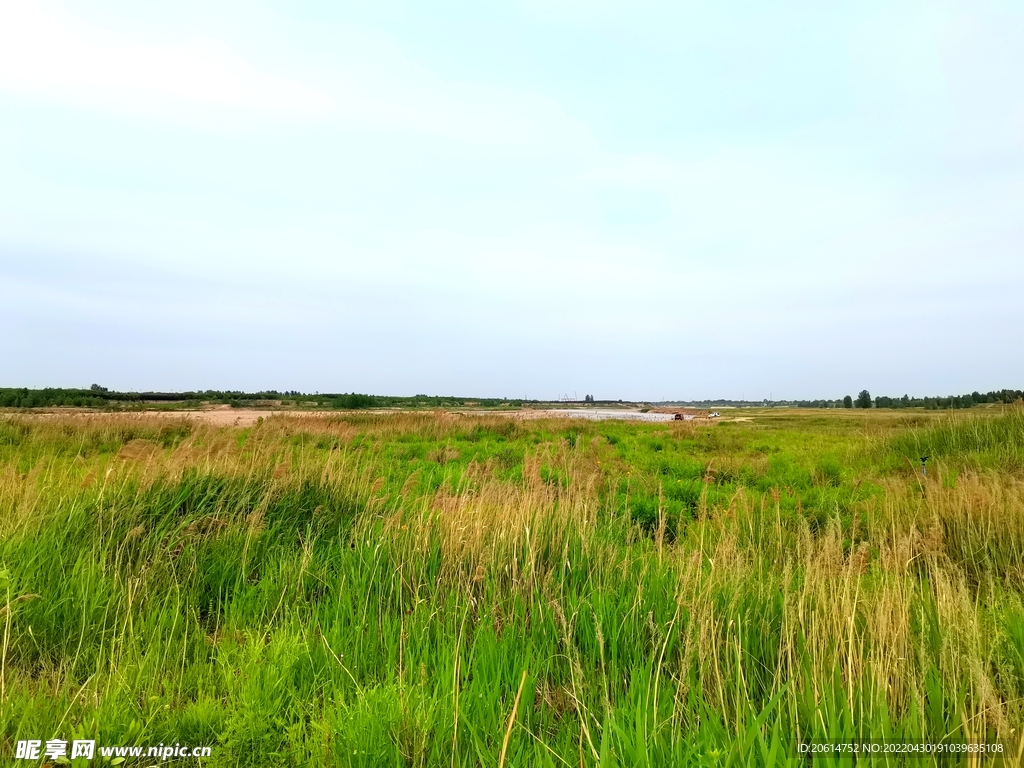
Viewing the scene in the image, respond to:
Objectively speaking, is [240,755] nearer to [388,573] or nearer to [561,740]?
[561,740]

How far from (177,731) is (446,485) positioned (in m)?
3.61

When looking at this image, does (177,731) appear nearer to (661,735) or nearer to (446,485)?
(661,735)

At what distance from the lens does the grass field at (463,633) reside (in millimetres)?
1946

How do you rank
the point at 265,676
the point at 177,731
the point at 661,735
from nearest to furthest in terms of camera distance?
the point at 661,735 < the point at 177,731 < the point at 265,676

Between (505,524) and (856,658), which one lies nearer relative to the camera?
(856,658)

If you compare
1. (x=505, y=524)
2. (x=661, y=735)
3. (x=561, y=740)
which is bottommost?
(x=561, y=740)

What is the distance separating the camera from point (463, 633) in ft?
8.70

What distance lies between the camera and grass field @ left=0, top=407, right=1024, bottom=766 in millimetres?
1946

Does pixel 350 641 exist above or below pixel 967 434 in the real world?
below

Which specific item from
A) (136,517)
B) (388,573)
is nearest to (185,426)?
(136,517)

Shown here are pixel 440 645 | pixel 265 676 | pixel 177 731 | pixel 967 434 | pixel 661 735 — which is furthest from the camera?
pixel 967 434

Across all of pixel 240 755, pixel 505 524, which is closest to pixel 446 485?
pixel 505 524

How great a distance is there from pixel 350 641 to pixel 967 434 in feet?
44.9

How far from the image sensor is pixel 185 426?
17875mm
